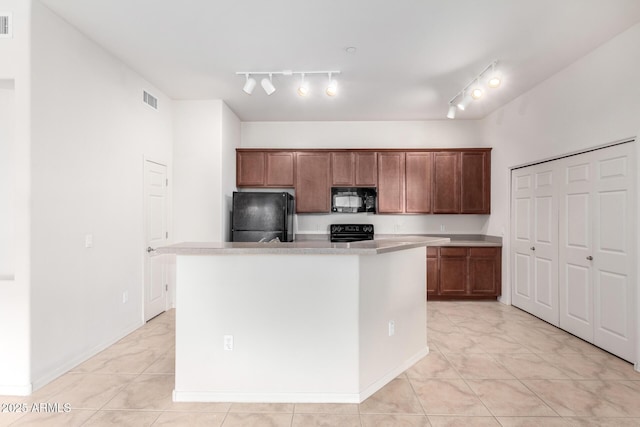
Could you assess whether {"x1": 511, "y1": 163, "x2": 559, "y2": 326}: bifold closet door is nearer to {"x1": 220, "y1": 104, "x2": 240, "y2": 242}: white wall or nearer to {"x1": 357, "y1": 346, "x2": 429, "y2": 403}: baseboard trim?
{"x1": 357, "y1": 346, "x2": 429, "y2": 403}: baseboard trim

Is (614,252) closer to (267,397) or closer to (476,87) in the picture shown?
(476,87)

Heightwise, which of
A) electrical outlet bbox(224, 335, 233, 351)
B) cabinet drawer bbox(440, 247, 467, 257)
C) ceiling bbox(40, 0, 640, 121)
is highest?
ceiling bbox(40, 0, 640, 121)

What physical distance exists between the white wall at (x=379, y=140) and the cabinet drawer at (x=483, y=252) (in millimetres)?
572

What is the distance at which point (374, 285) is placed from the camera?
2469 millimetres

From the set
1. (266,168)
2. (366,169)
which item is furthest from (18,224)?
(366,169)

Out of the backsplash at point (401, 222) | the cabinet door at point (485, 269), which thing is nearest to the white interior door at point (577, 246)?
the cabinet door at point (485, 269)

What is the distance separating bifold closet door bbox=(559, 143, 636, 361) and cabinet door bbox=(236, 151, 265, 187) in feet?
13.3

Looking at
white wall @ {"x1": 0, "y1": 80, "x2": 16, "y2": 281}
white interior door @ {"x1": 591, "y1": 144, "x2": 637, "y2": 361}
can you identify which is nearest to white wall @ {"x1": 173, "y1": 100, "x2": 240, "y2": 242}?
white wall @ {"x1": 0, "y1": 80, "x2": 16, "y2": 281}

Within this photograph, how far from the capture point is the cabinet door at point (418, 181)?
5.25m

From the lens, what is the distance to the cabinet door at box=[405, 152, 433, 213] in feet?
17.2

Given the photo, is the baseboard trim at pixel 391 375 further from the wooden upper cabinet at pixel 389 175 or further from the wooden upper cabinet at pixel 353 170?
the wooden upper cabinet at pixel 353 170

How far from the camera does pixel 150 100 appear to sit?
405 cm

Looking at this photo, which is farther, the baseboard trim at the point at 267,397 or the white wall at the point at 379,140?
the white wall at the point at 379,140

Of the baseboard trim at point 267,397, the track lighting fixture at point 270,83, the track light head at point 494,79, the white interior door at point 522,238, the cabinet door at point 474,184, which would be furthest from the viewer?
the cabinet door at point 474,184
